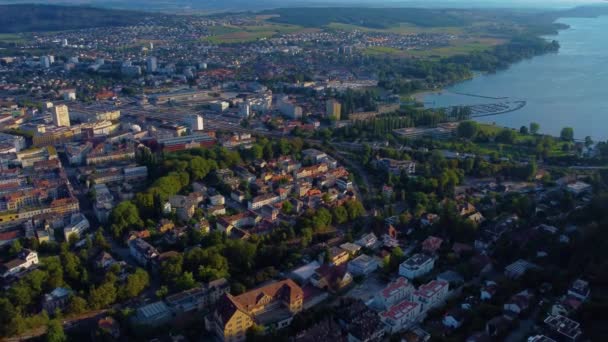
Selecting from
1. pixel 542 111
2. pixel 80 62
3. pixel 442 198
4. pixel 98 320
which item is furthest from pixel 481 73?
pixel 98 320

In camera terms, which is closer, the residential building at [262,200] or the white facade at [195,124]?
the residential building at [262,200]

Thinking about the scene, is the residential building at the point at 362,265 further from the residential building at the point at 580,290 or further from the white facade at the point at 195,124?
the white facade at the point at 195,124

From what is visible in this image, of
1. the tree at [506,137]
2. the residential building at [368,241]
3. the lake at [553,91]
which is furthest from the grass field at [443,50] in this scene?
the residential building at [368,241]

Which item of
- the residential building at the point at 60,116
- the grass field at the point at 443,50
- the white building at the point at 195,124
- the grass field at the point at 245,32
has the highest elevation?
the grass field at the point at 245,32

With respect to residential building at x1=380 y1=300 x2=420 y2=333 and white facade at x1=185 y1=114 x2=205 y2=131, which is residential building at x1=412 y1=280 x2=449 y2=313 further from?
white facade at x1=185 y1=114 x2=205 y2=131

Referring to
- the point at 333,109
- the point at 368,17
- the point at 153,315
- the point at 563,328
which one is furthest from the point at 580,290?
the point at 368,17

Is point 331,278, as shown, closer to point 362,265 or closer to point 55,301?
point 362,265

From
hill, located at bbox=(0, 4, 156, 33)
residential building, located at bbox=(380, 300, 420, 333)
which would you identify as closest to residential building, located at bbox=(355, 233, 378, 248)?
residential building, located at bbox=(380, 300, 420, 333)
